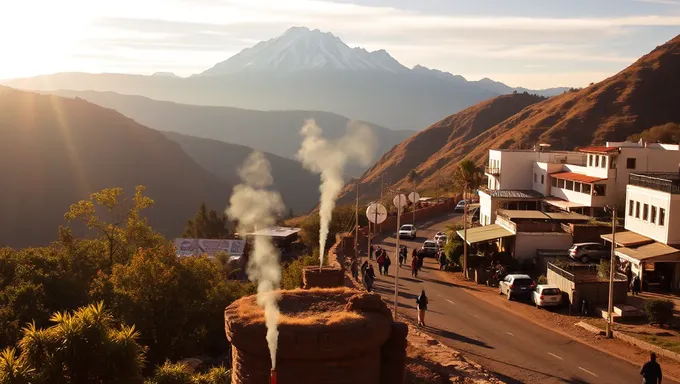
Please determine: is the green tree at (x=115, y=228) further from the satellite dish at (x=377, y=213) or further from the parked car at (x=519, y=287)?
the parked car at (x=519, y=287)

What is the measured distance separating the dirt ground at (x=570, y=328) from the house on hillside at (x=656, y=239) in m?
6.24

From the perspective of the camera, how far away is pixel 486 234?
1652 inches

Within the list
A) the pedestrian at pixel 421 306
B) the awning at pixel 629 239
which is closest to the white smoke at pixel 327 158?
the pedestrian at pixel 421 306

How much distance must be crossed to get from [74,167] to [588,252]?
108431 millimetres

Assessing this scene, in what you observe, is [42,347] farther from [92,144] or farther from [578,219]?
[92,144]

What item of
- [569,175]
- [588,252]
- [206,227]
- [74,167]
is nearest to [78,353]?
[588,252]

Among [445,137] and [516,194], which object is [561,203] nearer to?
[516,194]

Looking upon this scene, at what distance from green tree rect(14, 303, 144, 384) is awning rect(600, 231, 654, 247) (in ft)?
95.0

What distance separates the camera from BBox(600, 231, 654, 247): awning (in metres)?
33.4

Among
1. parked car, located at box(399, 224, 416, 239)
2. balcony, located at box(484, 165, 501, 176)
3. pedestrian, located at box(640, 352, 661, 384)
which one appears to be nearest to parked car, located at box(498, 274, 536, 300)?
pedestrian, located at box(640, 352, 661, 384)

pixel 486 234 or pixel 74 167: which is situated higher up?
pixel 486 234

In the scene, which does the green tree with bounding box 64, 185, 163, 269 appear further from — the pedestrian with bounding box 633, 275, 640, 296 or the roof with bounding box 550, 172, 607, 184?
the roof with bounding box 550, 172, 607, 184

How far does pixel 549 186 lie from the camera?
166 feet

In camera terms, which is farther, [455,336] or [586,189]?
[586,189]
